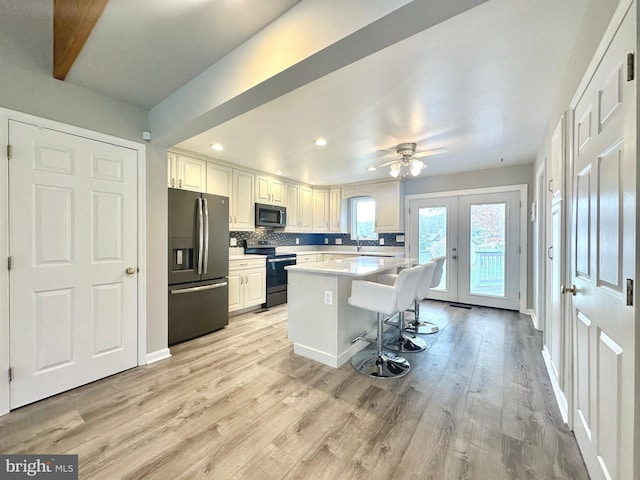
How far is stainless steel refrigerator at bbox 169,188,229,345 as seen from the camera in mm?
3020

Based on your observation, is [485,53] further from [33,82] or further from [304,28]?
[33,82]

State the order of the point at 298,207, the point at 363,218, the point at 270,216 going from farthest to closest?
1. the point at 363,218
2. the point at 298,207
3. the point at 270,216

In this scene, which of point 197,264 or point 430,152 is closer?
point 430,152

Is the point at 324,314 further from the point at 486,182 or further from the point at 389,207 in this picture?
the point at 486,182

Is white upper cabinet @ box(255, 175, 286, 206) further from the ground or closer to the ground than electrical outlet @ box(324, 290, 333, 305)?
further from the ground

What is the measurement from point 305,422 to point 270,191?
153 inches

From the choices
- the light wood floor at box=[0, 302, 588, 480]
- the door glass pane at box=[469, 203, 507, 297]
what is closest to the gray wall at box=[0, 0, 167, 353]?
the light wood floor at box=[0, 302, 588, 480]

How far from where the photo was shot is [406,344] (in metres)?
2.96

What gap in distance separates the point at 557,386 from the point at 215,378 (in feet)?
8.78

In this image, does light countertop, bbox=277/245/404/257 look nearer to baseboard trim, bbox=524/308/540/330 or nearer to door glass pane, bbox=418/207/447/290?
door glass pane, bbox=418/207/447/290

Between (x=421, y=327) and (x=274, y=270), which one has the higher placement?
(x=274, y=270)

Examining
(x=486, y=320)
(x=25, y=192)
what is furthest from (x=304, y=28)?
(x=486, y=320)

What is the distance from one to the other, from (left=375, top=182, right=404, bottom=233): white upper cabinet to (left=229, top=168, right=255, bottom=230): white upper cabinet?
247 centimetres

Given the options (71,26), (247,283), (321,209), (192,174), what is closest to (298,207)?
(321,209)
